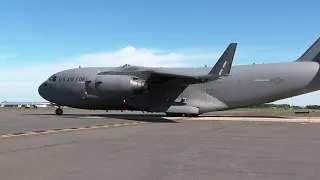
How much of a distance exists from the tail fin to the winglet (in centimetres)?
902

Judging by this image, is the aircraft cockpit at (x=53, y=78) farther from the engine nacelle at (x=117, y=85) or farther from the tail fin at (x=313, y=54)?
the tail fin at (x=313, y=54)

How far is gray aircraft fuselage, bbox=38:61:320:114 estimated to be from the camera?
30.9m

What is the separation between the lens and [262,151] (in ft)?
32.2

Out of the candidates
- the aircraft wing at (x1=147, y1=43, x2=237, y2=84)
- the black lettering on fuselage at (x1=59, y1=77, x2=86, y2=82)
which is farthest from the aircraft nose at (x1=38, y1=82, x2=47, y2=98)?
the aircraft wing at (x1=147, y1=43, x2=237, y2=84)

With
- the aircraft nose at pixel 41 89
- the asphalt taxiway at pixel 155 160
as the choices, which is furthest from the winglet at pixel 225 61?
the aircraft nose at pixel 41 89

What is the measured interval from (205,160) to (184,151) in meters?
1.55

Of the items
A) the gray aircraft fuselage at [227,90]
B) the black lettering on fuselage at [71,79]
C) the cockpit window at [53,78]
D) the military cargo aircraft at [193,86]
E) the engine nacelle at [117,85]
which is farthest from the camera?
the cockpit window at [53,78]

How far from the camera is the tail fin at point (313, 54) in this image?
31703mm

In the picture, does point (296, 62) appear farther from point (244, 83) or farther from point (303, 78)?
point (244, 83)

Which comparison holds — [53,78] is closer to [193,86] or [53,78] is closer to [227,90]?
[193,86]

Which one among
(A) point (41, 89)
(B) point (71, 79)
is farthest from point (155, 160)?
(A) point (41, 89)

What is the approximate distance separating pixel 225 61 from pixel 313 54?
9876mm

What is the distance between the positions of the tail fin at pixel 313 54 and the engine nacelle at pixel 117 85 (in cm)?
1505

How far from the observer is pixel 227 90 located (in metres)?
31.7
